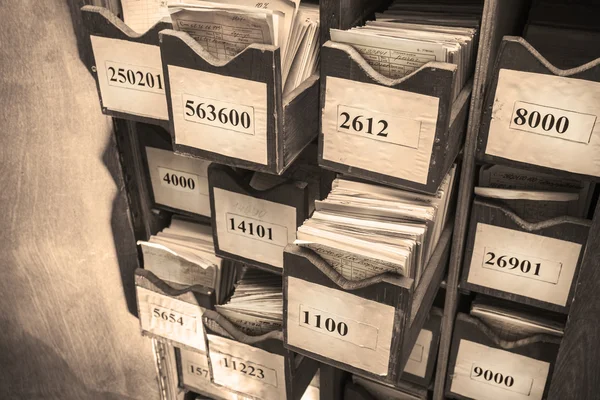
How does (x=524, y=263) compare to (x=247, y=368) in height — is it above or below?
above

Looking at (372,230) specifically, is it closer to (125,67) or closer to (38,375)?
(125,67)

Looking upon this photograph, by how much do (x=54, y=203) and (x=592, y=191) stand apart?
1.44 m

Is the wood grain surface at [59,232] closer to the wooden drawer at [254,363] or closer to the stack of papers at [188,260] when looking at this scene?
the stack of papers at [188,260]

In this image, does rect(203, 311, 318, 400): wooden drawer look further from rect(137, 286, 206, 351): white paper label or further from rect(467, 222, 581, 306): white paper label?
rect(467, 222, 581, 306): white paper label

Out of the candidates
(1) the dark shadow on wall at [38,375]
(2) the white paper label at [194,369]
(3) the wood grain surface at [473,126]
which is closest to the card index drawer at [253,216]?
(3) the wood grain surface at [473,126]

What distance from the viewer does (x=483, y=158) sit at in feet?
4.02

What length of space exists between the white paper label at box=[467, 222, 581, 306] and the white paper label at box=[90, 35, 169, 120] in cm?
81

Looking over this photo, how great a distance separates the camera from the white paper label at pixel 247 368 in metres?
1.54

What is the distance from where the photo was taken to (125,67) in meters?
1.38

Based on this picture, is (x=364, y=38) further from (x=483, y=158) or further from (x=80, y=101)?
(x=80, y=101)

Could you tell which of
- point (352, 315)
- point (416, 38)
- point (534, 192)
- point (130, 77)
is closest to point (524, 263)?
point (534, 192)

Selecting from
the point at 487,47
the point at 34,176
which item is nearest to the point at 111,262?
the point at 34,176

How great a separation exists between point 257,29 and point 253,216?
1.71ft

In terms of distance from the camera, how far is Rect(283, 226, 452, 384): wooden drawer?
114cm
